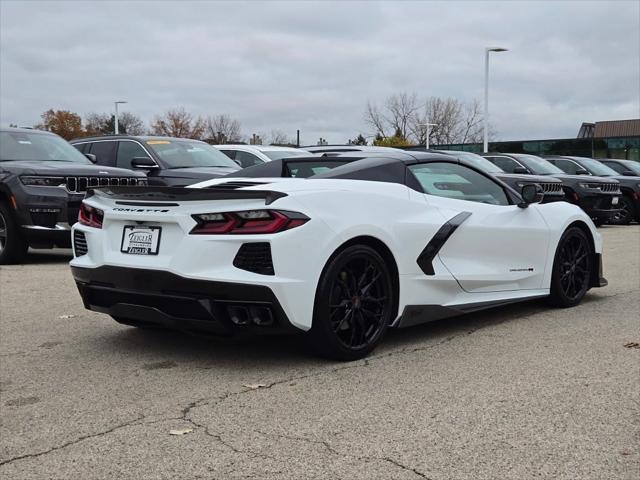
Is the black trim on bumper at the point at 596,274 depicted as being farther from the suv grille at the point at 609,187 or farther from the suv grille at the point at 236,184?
the suv grille at the point at 609,187

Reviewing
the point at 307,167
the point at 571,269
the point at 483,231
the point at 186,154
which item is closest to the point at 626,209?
the point at 186,154

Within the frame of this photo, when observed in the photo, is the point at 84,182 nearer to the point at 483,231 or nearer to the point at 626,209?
the point at 483,231

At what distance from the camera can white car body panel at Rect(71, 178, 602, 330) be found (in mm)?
4328

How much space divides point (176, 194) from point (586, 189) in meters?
13.4

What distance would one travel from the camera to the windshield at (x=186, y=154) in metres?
11.5

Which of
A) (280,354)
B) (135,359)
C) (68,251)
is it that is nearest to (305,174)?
(280,354)

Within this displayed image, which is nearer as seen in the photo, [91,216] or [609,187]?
[91,216]

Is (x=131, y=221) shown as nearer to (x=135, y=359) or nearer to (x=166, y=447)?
(x=135, y=359)

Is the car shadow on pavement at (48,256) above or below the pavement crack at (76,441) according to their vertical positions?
below

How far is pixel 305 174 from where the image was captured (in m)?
5.55

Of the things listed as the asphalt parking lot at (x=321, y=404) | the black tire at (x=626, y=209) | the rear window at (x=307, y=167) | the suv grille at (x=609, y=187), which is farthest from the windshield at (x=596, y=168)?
the rear window at (x=307, y=167)

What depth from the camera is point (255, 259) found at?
4.30 metres

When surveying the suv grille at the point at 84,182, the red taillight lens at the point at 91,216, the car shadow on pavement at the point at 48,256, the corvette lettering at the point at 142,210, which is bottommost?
the car shadow on pavement at the point at 48,256

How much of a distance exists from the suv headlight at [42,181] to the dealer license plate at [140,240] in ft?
16.6
